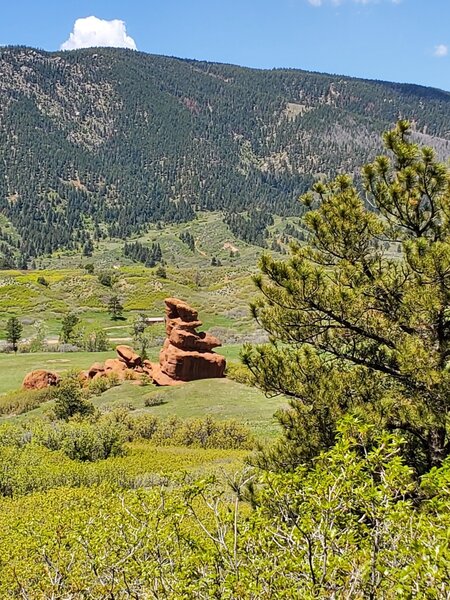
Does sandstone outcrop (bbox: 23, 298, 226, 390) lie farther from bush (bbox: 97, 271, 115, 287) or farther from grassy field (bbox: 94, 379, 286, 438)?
bush (bbox: 97, 271, 115, 287)

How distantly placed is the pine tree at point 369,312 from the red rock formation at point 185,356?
29.3 metres

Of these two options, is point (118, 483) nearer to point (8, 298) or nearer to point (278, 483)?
point (278, 483)

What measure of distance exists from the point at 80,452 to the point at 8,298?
75.4 m

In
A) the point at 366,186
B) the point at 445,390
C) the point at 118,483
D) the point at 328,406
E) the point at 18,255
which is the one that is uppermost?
the point at 366,186

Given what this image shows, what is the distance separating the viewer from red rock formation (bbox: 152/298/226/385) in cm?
4084

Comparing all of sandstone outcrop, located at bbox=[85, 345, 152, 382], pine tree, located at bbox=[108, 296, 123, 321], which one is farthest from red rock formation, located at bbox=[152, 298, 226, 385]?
pine tree, located at bbox=[108, 296, 123, 321]

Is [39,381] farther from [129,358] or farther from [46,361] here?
[46,361]

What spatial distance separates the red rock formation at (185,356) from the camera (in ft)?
134

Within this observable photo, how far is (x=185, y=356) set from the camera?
133ft

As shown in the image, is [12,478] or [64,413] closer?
[12,478]

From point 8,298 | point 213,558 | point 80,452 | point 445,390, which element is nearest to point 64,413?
point 80,452

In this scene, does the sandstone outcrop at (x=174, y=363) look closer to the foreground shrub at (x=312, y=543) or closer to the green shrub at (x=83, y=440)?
the green shrub at (x=83, y=440)

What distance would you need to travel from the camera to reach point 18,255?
176500 mm

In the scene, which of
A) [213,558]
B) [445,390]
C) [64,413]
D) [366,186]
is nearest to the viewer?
[213,558]
